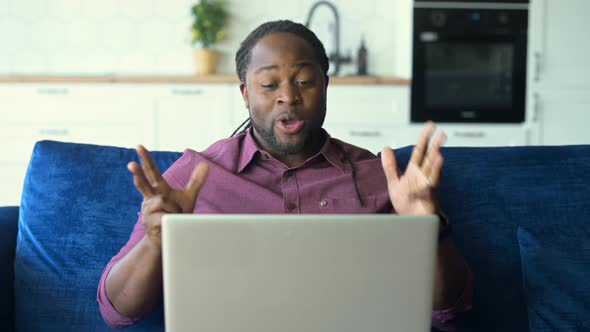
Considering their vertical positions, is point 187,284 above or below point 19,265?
above

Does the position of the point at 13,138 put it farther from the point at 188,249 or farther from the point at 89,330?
the point at 188,249

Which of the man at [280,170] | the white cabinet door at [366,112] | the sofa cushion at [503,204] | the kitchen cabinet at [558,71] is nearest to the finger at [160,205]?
the man at [280,170]

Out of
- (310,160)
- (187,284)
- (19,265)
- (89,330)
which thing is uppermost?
(310,160)

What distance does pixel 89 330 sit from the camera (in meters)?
1.51

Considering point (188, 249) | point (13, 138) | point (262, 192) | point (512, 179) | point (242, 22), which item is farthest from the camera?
point (242, 22)

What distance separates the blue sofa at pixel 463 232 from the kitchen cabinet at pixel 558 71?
2316 millimetres

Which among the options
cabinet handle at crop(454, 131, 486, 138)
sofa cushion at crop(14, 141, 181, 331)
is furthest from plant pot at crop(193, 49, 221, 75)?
sofa cushion at crop(14, 141, 181, 331)

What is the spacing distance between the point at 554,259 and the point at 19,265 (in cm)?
116

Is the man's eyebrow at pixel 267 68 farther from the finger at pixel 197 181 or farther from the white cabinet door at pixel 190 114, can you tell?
the white cabinet door at pixel 190 114

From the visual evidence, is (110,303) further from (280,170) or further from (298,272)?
(298,272)

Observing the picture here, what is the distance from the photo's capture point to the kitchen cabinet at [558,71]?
391 centimetres

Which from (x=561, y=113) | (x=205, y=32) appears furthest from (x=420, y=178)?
(x=205, y=32)

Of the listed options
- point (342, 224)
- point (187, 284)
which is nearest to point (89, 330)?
point (187, 284)

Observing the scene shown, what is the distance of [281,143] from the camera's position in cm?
149
